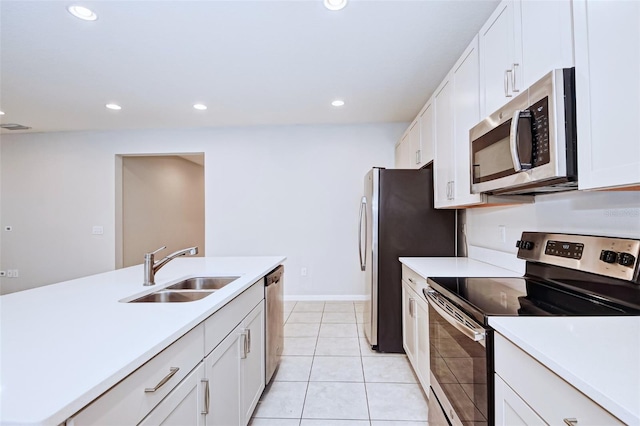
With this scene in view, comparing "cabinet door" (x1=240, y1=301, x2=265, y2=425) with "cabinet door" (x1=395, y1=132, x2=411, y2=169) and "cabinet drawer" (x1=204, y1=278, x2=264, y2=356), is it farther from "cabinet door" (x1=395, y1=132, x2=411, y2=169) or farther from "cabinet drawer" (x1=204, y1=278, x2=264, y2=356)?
"cabinet door" (x1=395, y1=132, x2=411, y2=169)

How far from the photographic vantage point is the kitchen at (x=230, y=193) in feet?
14.9

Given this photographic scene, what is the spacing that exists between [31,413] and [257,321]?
1.40 metres

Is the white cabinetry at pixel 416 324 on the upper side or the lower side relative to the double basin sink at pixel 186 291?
lower

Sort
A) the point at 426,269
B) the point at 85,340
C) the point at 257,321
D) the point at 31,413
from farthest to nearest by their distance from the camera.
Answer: the point at 426,269
the point at 257,321
the point at 85,340
the point at 31,413

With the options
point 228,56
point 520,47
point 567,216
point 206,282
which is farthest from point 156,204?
point 567,216

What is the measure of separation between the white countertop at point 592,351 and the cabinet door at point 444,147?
1383 millimetres

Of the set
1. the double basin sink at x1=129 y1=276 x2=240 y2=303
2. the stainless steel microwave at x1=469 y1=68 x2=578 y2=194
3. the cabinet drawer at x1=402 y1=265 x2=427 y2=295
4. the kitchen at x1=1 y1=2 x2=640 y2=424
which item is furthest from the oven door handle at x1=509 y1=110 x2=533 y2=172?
the kitchen at x1=1 y1=2 x2=640 y2=424

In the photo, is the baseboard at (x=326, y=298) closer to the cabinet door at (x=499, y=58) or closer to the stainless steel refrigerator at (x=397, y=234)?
the stainless steel refrigerator at (x=397, y=234)

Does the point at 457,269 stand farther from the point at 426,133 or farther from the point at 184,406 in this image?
the point at 184,406

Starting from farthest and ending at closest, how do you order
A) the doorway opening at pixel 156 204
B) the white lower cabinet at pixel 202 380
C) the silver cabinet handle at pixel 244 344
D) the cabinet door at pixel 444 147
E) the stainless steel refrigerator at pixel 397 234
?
1. the doorway opening at pixel 156 204
2. the stainless steel refrigerator at pixel 397 234
3. the cabinet door at pixel 444 147
4. the silver cabinet handle at pixel 244 344
5. the white lower cabinet at pixel 202 380

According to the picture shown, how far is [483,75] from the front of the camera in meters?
1.78

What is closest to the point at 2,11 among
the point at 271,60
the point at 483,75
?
the point at 271,60

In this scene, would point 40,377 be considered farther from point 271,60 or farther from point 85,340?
point 271,60

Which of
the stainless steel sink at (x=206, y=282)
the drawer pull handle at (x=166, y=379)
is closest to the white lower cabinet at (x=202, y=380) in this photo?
the drawer pull handle at (x=166, y=379)
